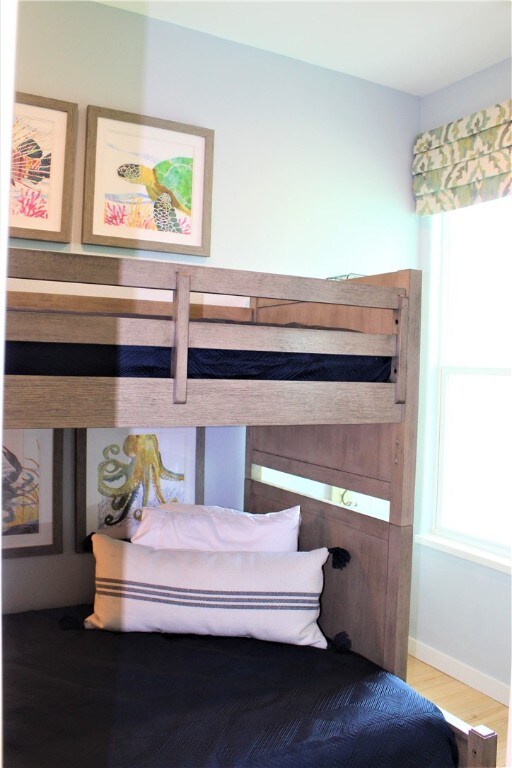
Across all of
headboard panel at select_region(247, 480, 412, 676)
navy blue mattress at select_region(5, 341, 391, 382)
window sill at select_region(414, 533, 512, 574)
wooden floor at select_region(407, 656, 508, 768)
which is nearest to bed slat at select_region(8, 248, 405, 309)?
navy blue mattress at select_region(5, 341, 391, 382)

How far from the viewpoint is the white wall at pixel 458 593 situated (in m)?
2.64

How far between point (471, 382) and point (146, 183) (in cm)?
158

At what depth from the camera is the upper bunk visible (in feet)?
4.68

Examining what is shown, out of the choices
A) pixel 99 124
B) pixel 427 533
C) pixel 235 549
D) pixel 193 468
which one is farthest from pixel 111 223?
pixel 427 533

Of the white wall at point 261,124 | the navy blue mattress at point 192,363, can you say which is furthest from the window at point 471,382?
the navy blue mattress at point 192,363

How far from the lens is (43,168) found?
2266 millimetres

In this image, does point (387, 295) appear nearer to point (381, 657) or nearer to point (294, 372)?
point (294, 372)

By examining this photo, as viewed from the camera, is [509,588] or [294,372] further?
Answer: [509,588]

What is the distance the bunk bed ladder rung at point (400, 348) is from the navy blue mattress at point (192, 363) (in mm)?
29

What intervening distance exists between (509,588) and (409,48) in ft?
7.03

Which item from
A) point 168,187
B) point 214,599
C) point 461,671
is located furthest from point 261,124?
point 461,671

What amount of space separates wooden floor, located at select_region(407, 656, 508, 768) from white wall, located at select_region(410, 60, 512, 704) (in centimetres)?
4

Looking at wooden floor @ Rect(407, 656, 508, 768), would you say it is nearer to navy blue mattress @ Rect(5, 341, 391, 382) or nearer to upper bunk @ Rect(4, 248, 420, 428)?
upper bunk @ Rect(4, 248, 420, 428)

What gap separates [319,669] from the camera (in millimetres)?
1797
